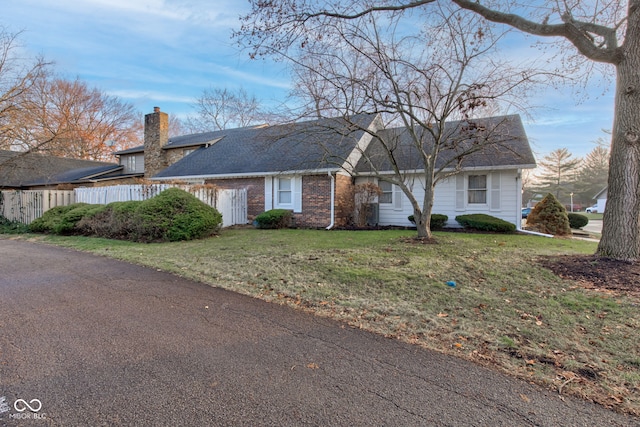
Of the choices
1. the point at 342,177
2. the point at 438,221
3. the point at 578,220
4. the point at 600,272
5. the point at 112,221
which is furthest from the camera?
the point at 578,220

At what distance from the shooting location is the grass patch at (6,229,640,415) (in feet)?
9.14

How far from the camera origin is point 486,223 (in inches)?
450

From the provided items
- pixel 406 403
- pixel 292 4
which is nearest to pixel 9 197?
pixel 292 4

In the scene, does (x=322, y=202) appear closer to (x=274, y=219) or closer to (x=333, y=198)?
(x=333, y=198)

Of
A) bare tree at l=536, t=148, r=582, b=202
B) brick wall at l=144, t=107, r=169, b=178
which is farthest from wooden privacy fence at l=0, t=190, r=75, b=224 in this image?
bare tree at l=536, t=148, r=582, b=202

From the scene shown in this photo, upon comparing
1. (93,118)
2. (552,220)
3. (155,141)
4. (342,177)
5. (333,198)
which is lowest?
(552,220)

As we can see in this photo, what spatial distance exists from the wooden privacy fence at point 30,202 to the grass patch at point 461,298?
27.0ft

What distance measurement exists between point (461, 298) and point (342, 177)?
9.42m

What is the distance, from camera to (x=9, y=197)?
14938mm

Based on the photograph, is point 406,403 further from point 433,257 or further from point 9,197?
point 9,197

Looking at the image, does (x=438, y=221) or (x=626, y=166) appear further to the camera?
(x=438, y=221)

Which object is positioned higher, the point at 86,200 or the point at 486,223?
the point at 86,200

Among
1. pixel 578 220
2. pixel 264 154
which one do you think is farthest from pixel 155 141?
pixel 578 220

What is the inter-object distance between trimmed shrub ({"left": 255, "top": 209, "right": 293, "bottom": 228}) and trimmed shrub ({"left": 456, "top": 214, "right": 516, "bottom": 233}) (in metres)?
6.80
